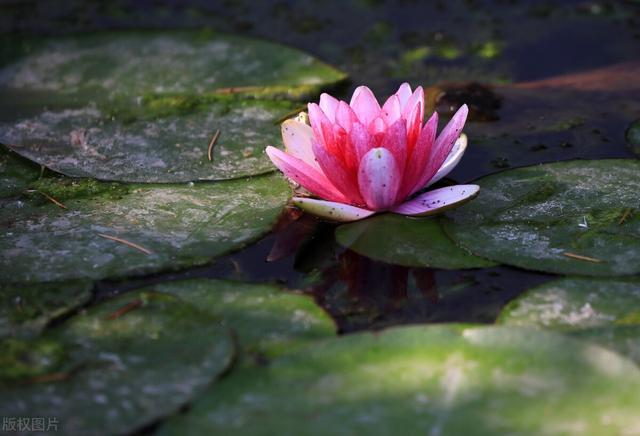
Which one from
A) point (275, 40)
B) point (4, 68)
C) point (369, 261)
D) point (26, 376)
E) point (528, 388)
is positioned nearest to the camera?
point (528, 388)

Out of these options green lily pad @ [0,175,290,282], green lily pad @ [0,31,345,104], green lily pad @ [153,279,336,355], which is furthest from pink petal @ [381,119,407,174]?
green lily pad @ [0,31,345,104]

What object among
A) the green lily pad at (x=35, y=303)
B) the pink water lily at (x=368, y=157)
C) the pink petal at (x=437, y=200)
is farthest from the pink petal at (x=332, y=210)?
the green lily pad at (x=35, y=303)

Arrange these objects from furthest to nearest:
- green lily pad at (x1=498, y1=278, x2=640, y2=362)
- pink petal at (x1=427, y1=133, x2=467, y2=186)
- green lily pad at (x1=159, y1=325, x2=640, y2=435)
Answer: pink petal at (x1=427, y1=133, x2=467, y2=186), green lily pad at (x1=498, y1=278, x2=640, y2=362), green lily pad at (x1=159, y1=325, x2=640, y2=435)

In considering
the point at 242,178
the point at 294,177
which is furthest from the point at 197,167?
the point at 294,177

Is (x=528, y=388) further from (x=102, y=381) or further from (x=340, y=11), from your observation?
(x=340, y=11)

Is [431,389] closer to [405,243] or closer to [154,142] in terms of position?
[405,243]

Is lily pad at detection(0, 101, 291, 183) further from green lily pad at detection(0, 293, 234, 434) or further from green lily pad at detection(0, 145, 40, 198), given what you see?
green lily pad at detection(0, 293, 234, 434)
